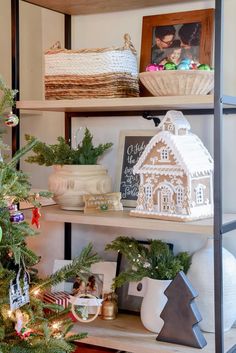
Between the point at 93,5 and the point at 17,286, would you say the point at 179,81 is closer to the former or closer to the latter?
the point at 93,5

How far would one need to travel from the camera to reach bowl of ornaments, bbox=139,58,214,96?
164 centimetres

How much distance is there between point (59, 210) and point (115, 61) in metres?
0.53

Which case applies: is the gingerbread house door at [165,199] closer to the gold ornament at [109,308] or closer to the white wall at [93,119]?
the white wall at [93,119]

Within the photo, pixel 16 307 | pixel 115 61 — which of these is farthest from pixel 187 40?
pixel 16 307

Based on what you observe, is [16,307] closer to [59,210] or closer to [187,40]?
[59,210]

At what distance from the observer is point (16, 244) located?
1.50 meters

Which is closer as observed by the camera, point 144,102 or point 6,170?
point 6,170

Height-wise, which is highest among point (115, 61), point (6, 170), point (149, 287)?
point (115, 61)

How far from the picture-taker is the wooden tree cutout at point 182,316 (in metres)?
1.71

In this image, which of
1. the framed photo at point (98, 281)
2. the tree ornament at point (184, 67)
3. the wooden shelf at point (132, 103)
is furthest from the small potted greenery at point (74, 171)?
the tree ornament at point (184, 67)

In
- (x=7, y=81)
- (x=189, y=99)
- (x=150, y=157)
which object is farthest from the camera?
(x=7, y=81)

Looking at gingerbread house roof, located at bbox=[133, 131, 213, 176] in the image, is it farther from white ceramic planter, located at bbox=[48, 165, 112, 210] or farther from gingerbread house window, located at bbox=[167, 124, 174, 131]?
white ceramic planter, located at bbox=[48, 165, 112, 210]

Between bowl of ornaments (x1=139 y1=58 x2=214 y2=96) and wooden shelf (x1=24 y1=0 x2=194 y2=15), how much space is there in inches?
14.8

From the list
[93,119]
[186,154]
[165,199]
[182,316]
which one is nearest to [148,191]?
[165,199]
